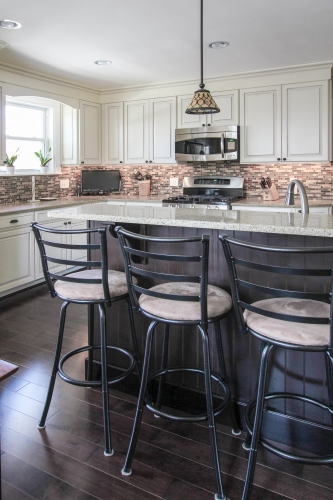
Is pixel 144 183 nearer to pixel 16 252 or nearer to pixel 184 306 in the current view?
pixel 16 252

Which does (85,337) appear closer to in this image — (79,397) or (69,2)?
(79,397)

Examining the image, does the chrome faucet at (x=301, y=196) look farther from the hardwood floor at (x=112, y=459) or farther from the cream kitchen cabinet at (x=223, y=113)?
the cream kitchen cabinet at (x=223, y=113)

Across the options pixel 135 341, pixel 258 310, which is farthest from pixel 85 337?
pixel 258 310

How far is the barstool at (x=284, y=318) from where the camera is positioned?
1.30m

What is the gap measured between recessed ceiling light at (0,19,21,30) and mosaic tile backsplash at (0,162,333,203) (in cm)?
172

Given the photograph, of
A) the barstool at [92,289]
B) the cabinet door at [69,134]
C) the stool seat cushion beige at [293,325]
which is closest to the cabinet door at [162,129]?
the cabinet door at [69,134]

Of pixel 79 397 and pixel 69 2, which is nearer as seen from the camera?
pixel 79 397

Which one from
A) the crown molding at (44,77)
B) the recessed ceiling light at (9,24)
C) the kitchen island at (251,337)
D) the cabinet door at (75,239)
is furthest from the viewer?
the cabinet door at (75,239)

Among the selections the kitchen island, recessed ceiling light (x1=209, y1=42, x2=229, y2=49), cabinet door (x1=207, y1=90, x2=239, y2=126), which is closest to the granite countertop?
the kitchen island

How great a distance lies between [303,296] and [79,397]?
149cm

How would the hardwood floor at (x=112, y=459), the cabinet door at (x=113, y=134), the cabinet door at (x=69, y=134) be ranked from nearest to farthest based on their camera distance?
1. the hardwood floor at (x=112, y=459)
2. the cabinet door at (x=69, y=134)
3. the cabinet door at (x=113, y=134)

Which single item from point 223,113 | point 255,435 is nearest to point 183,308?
point 255,435

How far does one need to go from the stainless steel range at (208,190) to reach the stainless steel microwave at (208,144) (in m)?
0.29

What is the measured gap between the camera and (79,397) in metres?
2.24
